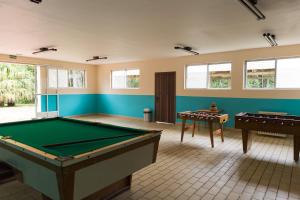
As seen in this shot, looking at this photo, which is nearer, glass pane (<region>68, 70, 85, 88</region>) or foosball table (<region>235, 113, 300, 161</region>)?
foosball table (<region>235, 113, 300, 161</region>)

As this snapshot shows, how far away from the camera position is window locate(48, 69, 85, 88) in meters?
8.79

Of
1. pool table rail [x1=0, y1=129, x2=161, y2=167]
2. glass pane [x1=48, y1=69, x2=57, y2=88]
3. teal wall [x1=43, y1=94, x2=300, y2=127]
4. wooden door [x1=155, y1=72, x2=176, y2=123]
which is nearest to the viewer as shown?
pool table rail [x1=0, y1=129, x2=161, y2=167]

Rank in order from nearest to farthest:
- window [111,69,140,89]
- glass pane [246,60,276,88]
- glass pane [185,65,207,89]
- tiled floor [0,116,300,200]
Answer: tiled floor [0,116,300,200], glass pane [246,60,276,88], glass pane [185,65,207,89], window [111,69,140,89]

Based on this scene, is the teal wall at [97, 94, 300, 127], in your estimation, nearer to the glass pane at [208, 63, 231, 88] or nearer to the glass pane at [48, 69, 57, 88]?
the glass pane at [208, 63, 231, 88]

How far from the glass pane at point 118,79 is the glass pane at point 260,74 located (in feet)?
17.8

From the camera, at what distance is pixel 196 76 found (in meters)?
7.47

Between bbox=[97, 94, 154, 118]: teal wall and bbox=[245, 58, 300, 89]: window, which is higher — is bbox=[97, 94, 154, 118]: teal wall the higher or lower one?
the lower one

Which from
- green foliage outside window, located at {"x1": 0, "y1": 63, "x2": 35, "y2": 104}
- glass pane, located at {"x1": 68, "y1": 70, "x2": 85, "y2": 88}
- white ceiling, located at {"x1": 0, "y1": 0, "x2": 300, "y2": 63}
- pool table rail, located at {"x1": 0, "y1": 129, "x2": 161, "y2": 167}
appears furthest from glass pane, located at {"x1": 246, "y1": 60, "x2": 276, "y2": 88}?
green foliage outside window, located at {"x1": 0, "y1": 63, "x2": 35, "y2": 104}

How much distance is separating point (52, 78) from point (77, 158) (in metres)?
8.21

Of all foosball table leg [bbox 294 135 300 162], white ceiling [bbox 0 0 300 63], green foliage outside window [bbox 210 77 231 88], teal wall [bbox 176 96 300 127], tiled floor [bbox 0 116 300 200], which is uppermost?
white ceiling [bbox 0 0 300 63]

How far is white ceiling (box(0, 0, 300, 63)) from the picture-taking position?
2.96 meters

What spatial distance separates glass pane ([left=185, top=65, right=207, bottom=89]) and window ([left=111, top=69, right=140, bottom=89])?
7.92 ft

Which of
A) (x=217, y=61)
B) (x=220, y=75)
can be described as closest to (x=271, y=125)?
(x=220, y=75)

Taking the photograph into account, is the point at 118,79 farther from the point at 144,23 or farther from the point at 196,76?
the point at 144,23
